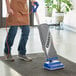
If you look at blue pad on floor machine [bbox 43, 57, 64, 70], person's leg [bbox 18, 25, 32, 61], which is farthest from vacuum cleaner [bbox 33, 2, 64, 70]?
person's leg [bbox 18, 25, 32, 61]

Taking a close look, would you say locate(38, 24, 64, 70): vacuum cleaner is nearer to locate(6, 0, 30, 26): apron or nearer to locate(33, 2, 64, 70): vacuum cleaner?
locate(33, 2, 64, 70): vacuum cleaner

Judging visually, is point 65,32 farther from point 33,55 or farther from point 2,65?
point 2,65

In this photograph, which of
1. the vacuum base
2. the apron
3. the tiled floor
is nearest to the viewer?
the vacuum base

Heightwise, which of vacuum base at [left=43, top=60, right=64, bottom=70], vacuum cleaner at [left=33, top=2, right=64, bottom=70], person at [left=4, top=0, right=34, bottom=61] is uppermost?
person at [left=4, top=0, right=34, bottom=61]

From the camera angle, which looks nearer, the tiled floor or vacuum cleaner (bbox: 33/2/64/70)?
vacuum cleaner (bbox: 33/2/64/70)

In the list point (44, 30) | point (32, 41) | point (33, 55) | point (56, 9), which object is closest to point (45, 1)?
point (56, 9)

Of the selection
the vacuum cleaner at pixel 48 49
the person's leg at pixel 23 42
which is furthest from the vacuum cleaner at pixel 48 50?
the person's leg at pixel 23 42

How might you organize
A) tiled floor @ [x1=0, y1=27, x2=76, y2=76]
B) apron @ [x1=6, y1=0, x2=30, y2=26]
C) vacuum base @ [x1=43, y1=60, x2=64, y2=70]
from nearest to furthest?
vacuum base @ [x1=43, y1=60, x2=64, y2=70] < apron @ [x1=6, y1=0, x2=30, y2=26] < tiled floor @ [x1=0, y1=27, x2=76, y2=76]

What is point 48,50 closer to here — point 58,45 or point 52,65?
point 52,65

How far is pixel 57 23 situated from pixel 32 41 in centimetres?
212

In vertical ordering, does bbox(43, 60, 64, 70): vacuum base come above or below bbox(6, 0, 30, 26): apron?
below

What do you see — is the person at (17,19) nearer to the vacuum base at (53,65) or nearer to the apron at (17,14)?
the apron at (17,14)

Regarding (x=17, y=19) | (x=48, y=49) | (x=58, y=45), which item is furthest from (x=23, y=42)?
(x=58, y=45)

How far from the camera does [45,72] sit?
303 cm
